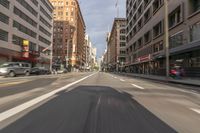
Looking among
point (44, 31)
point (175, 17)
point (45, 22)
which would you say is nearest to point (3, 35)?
point (175, 17)

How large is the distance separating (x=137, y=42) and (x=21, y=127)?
7110 cm

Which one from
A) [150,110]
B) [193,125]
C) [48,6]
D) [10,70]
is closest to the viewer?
[193,125]

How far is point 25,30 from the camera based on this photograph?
62.8 m

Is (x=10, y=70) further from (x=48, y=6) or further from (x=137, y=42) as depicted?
(x=48, y=6)

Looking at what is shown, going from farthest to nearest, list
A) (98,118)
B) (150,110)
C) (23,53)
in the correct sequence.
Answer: (23,53), (150,110), (98,118)

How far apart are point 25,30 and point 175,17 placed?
3556 centimetres

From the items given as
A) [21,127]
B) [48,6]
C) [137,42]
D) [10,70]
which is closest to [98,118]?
[21,127]

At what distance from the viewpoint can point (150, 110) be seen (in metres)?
8.05

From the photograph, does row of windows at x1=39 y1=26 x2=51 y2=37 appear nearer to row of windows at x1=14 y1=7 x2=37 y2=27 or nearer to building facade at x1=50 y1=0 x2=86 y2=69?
row of windows at x1=14 y1=7 x2=37 y2=27

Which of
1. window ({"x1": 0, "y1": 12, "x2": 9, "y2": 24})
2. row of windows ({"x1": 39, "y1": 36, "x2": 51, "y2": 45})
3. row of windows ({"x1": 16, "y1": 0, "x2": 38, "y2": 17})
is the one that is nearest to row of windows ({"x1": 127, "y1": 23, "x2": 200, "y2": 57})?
window ({"x1": 0, "y1": 12, "x2": 9, "y2": 24})

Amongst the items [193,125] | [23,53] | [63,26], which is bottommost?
[193,125]

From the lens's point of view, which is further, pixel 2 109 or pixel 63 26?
pixel 63 26

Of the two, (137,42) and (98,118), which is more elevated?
(137,42)

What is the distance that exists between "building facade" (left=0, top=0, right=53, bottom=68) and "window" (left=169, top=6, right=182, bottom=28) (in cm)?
2774
